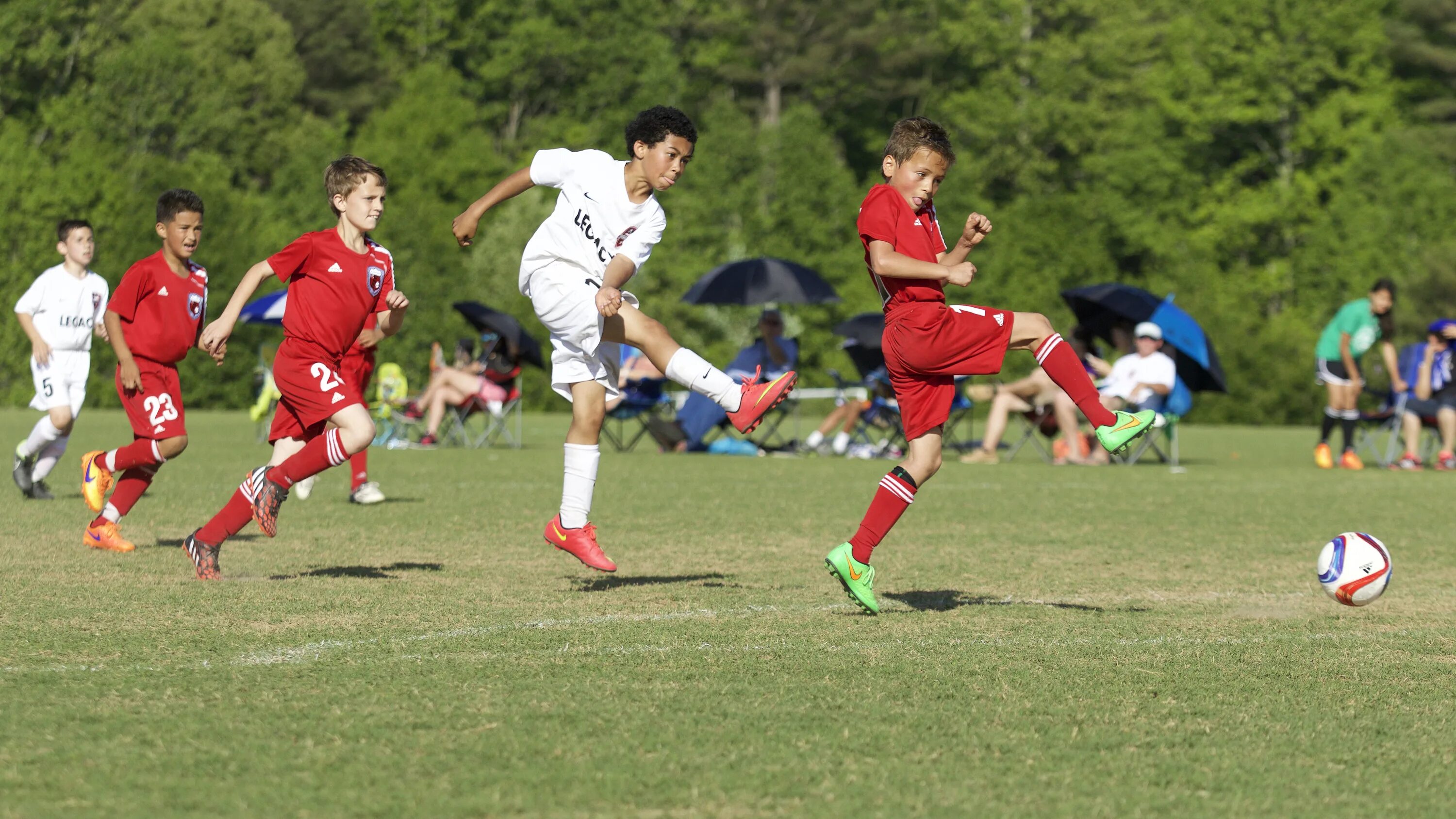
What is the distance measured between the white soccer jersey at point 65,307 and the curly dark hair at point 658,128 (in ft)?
17.9

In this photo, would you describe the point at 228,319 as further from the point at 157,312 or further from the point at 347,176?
the point at 157,312

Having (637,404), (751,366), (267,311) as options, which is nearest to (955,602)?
(751,366)

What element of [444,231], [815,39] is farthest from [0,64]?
[815,39]

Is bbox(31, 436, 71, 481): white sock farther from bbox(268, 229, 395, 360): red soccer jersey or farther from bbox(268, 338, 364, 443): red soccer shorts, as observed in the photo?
bbox(268, 338, 364, 443): red soccer shorts

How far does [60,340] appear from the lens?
444 inches

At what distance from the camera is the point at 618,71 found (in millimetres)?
59844

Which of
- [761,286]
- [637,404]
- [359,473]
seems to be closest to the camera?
[359,473]

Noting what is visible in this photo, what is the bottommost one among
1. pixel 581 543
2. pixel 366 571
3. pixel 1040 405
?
pixel 1040 405

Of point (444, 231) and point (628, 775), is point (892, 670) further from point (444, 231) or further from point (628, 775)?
point (444, 231)

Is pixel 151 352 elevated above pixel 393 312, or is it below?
below

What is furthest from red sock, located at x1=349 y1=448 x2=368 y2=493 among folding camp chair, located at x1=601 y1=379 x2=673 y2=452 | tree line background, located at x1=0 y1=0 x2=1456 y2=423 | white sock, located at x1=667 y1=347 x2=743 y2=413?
tree line background, located at x1=0 y1=0 x2=1456 y2=423

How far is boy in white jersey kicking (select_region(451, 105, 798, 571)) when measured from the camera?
707 cm

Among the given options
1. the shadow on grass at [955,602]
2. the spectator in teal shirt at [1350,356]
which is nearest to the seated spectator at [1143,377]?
the spectator in teal shirt at [1350,356]

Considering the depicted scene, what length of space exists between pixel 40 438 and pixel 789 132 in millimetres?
42175
